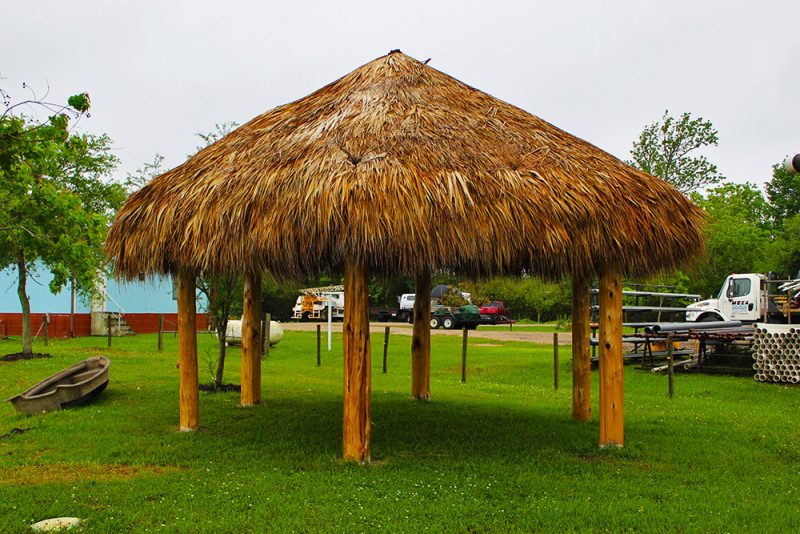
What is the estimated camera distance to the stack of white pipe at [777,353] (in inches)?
691

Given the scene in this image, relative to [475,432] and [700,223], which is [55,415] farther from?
[700,223]

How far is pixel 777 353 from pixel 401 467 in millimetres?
13057

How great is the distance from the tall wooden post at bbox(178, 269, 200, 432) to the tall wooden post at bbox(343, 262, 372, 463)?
2768 millimetres

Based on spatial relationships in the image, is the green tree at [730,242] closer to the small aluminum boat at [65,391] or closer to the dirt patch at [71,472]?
the small aluminum boat at [65,391]

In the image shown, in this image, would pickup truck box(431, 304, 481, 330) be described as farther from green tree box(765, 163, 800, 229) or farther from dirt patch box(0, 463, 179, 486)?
dirt patch box(0, 463, 179, 486)

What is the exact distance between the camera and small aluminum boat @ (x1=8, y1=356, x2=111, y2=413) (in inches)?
449


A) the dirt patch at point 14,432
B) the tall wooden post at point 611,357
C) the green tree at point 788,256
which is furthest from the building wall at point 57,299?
the green tree at point 788,256

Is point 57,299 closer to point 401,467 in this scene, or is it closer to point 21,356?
point 21,356

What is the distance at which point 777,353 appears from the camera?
17.9m

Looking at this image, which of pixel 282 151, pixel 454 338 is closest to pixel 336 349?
pixel 454 338

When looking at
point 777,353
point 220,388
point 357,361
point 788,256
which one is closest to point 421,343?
point 220,388

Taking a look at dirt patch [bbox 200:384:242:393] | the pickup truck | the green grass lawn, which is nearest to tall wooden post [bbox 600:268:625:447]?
the green grass lawn

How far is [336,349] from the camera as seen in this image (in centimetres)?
2819

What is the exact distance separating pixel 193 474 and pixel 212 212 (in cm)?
283
